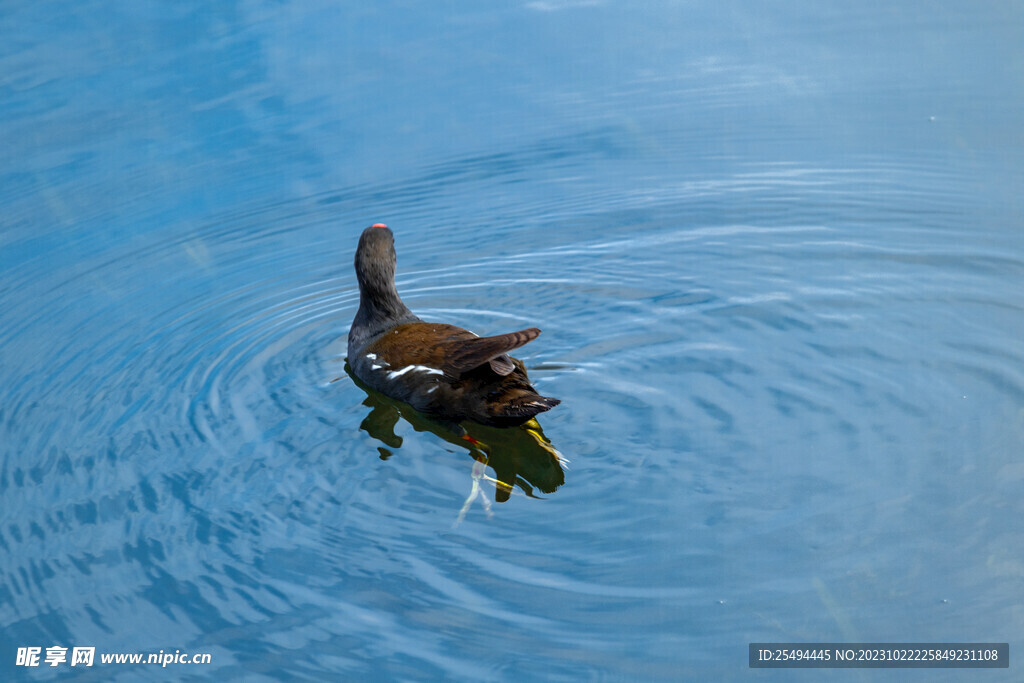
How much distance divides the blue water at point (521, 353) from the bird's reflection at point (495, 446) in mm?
40

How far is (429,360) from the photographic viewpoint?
6062 mm

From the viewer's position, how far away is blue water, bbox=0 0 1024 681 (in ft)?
14.8

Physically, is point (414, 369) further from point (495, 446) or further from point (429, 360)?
point (495, 446)

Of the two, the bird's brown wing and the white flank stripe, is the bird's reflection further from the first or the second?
the bird's brown wing

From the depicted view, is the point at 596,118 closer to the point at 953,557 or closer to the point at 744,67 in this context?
the point at 744,67

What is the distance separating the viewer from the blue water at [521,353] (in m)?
4.50

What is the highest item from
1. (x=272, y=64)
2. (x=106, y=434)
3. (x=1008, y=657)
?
(x=272, y=64)

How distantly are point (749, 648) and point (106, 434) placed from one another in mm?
3701

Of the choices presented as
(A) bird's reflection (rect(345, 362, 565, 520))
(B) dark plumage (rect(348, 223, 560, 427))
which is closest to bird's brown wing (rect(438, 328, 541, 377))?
(B) dark plumage (rect(348, 223, 560, 427))

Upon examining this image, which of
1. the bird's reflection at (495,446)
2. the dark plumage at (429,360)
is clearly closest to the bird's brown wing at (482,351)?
the dark plumage at (429,360)

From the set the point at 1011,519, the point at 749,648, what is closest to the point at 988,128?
the point at 1011,519

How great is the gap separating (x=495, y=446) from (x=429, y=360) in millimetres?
645

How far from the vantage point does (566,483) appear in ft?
17.2

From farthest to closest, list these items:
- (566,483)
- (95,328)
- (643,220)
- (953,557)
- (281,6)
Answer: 1. (281,6)
2. (643,220)
3. (95,328)
4. (566,483)
5. (953,557)
